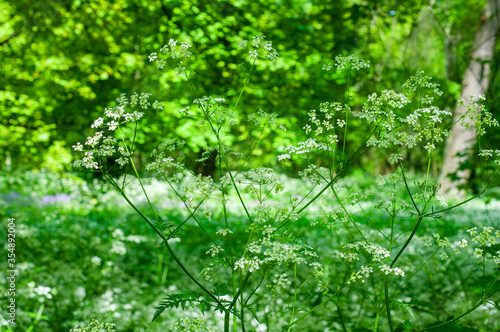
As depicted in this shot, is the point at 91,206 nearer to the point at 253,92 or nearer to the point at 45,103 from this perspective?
the point at 45,103

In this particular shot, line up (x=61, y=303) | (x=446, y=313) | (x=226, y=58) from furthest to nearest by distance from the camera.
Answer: (x=226, y=58) < (x=61, y=303) < (x=446, y=313)

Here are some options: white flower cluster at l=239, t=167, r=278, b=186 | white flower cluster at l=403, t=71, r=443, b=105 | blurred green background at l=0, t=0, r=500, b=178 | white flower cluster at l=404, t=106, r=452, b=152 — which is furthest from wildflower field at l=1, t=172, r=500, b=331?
blurred green background at l=0, t=0, r=500, b=178

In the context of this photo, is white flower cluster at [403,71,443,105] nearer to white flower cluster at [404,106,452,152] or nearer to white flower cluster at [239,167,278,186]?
white flower cluster at [404,106,452,152]

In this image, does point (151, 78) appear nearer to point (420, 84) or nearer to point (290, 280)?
point (290, 280)

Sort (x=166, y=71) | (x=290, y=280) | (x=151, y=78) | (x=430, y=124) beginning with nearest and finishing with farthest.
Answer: (x=430, y=124) → (x=290, y=280) → (x=166, y=71) → (x=151, y=78)

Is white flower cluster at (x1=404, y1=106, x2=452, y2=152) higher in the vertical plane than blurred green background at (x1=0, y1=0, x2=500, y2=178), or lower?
lower

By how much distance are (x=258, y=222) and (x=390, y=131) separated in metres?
0.84

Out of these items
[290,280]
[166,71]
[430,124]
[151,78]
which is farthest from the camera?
[151,78]

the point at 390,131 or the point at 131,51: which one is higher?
the point at 131,51

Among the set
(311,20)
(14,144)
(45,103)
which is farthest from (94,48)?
(311,20)

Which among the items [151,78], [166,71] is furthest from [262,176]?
[151,78]

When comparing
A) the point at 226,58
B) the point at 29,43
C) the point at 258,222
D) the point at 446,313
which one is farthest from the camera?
the point at 29,43

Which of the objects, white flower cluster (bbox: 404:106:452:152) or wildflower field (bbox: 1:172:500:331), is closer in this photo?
white flower cluster (bbox: 404:106:452:152)

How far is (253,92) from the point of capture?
8797mm
